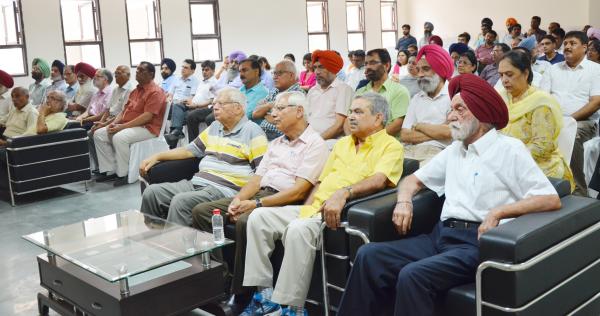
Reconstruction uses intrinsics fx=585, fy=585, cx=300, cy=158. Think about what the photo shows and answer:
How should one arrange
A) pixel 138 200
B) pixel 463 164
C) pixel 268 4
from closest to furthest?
pixel 463 164, pixel 138 200, pixel 268 4

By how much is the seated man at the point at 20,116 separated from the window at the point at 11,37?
389cm

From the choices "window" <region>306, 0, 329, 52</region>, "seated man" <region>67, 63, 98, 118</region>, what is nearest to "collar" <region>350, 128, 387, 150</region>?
"seated man" <region>67, 63, 98, 118</region>

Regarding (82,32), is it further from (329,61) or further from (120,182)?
(329,61)

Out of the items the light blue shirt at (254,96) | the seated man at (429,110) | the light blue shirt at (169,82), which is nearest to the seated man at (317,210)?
the seated man at (429,110)

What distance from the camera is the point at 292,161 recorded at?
3.25m

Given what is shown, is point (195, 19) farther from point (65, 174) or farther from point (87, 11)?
point (65, 174)

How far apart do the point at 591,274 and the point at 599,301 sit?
0.20 meters

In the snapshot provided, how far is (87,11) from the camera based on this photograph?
998 centimetres

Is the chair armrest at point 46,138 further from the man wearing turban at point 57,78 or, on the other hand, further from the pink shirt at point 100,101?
the man wearing turban at point 57,78

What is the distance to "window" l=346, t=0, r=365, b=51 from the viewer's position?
43.8 feet

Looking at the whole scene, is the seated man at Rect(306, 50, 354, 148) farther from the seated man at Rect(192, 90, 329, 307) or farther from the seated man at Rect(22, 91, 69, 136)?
the seated man at Rect(22, 91, 69, 136)

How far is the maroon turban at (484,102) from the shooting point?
236 cm

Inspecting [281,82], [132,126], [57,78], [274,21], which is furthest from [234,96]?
[274,21]

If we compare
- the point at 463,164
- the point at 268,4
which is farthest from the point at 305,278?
the point at 268,4
